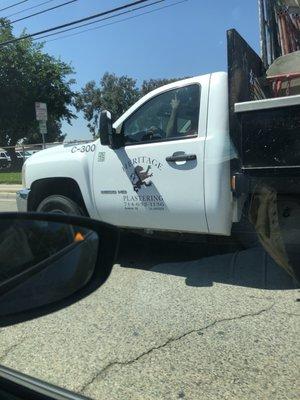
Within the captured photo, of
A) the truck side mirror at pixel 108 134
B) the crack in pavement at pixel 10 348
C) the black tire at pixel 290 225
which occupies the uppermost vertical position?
the truck side mirror at pixel 108 134

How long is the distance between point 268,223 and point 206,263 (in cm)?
122

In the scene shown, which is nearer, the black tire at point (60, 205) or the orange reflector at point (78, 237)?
the orange reflector at point (78, 237)

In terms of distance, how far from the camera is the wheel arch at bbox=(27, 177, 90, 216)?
6.61m

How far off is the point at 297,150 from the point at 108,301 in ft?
6.96

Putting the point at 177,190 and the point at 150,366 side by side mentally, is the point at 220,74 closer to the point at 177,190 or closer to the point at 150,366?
the point at 177,190

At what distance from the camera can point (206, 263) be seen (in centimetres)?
630

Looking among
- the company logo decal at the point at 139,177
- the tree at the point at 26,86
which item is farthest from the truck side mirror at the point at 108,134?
the tree at the point at 26,86

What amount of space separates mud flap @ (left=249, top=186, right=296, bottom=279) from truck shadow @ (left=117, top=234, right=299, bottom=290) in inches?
12.1

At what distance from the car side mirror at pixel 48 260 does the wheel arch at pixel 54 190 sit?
4.35 meters

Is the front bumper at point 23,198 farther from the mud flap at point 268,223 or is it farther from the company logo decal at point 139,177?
the mud flap at point 268,223

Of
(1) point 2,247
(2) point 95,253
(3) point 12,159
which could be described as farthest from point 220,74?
(3) point 12,159

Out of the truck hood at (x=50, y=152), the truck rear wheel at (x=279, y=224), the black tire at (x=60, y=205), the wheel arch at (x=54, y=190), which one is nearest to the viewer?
the truck rear wheel at (x=279, y=224)

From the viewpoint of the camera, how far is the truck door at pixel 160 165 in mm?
5473

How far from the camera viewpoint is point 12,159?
33.4m
